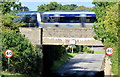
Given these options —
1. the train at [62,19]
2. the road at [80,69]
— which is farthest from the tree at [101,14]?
the train at [62,19]

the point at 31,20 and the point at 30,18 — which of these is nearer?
the point at 31,20

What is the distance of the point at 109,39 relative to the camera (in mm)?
19859

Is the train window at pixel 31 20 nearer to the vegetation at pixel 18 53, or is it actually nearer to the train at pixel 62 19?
the train at pixel 62 19

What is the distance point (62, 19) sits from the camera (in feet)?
119

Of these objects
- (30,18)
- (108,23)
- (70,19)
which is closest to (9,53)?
A: (108,23)

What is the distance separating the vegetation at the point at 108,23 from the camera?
61.4 feet

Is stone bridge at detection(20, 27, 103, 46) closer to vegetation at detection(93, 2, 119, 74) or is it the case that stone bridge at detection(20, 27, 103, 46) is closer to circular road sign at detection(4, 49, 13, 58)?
vegetation at detection(93, 2, 119, 74)

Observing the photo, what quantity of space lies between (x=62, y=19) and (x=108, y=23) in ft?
56.1

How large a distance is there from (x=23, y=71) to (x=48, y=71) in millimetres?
12241

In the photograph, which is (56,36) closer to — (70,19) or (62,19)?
(62,19)

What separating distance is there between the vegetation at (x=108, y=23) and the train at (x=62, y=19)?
43.8 ft

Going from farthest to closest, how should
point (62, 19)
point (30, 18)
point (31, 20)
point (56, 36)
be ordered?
1. point (30, 18)
2. point (31, 20)
3. point (62, 19)
4. point (56, 36)

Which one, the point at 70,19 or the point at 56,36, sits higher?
the point at 70,19

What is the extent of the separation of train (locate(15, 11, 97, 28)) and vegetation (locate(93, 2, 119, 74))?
13.3 m
